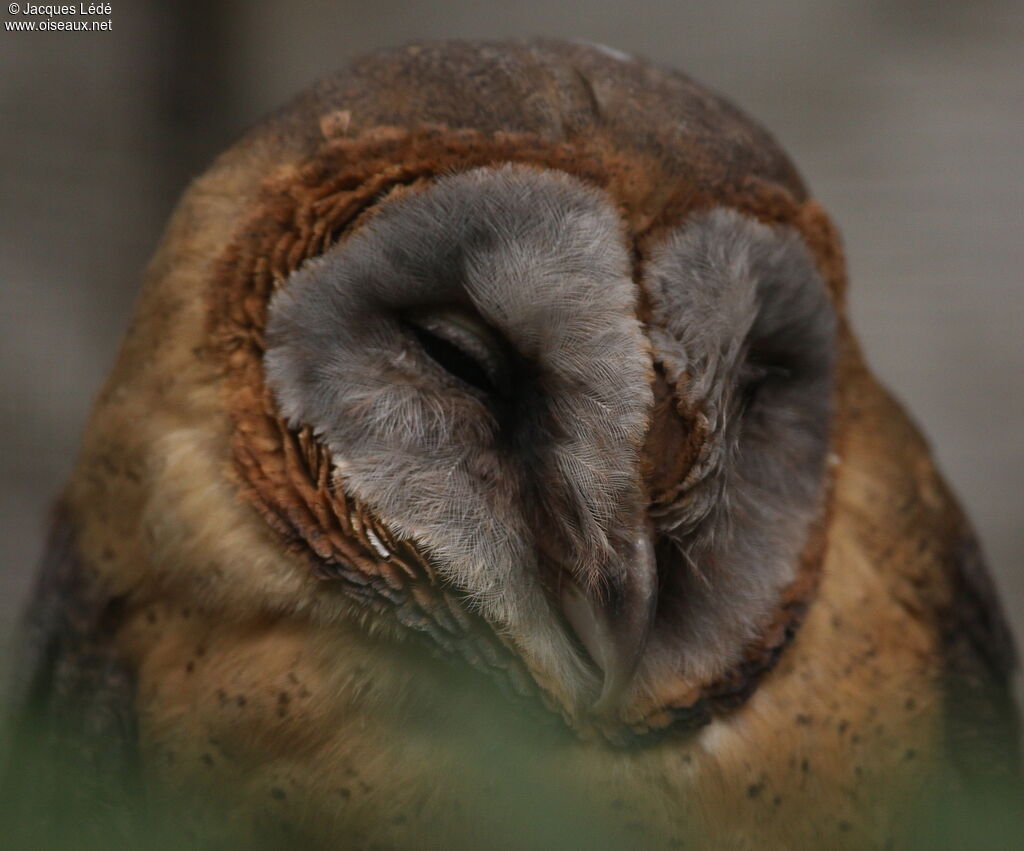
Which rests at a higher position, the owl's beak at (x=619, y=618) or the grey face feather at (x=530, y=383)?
the grey face feather at (x=530, y=383)

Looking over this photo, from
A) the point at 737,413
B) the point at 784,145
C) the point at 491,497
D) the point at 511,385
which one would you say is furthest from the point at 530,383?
the point at 784,145

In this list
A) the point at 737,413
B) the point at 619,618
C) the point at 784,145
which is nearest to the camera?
the point at 619,618

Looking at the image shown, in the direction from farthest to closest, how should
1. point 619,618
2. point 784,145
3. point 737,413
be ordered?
1. point 784,145
2. point 737,413
3. point 619,618

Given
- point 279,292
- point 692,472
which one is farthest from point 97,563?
point 692,472

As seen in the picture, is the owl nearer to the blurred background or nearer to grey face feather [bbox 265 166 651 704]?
grey face feather [bbox 265 166 651 704]

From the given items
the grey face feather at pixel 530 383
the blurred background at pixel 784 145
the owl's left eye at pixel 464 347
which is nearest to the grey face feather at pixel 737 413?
the grey face feather at pixel 530 383

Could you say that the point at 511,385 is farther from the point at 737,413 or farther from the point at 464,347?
the point at 737,413

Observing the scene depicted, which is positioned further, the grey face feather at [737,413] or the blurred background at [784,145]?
the blurred background at [784,145]

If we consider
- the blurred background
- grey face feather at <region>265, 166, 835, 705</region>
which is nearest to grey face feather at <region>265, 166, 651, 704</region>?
grey face feather at <region>265, 166, 835, 705</region>

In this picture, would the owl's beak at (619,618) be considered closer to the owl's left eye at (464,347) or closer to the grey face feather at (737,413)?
the grey face feather at (737,413)
